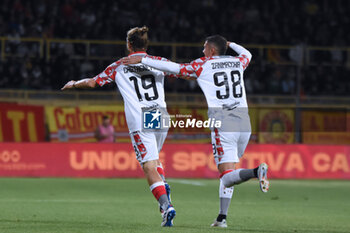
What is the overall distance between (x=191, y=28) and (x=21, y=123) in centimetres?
800

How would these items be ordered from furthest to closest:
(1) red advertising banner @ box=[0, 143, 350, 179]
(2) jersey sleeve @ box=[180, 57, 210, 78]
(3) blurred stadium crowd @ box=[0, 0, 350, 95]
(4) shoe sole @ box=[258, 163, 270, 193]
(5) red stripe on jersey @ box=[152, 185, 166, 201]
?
(3) blurred stadium crowd @ box=[0, 0, 350, 95]
(1) red advertising banner @ box=[0, 143, 350, 179]
(5) red stripe on jersey @ box=[152, 185, 166, 201]
(2) jersey sleeve @ box=[180, 57, 210, 78]
(4) shoe sole @ box=[258, 163, 270, 193]

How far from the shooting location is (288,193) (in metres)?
14.5

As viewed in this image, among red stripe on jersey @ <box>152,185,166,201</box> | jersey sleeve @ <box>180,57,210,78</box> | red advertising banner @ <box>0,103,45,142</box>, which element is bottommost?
red advertising banner @ <box>0,103,45,142</box>

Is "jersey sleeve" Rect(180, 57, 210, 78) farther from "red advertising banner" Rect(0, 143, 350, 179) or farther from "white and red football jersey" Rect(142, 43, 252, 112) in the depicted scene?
"red advertising banner" Rect(0, 143, 350, 179)

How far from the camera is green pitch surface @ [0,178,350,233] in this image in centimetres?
825

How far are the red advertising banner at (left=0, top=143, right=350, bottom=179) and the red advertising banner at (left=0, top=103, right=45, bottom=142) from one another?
3090 mm

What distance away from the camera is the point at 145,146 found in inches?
318

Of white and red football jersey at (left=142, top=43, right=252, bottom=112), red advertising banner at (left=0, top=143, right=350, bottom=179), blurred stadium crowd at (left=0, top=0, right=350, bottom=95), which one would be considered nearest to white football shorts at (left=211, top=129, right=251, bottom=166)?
white and red football jersey at (left=142, top=43, right=252, bottom=112)

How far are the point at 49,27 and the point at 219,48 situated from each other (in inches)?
676

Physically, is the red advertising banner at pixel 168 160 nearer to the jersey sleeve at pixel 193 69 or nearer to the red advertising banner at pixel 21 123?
the red advertising banner at pixel 21 123

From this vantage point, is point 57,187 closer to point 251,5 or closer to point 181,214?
point 181,214

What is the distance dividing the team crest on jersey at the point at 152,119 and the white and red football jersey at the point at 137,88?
0.23ft

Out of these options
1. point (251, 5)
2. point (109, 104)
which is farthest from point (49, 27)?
point (251, 5)

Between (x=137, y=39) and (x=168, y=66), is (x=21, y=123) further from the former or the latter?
(x=168, y=66)
